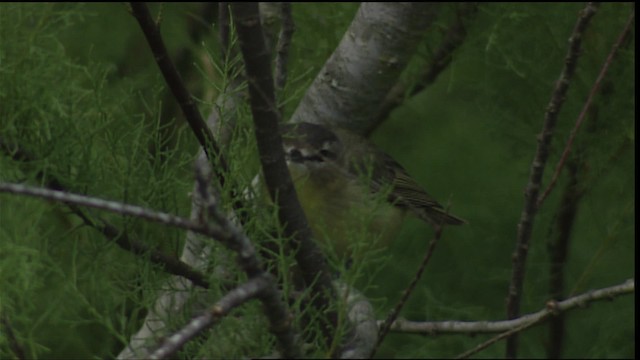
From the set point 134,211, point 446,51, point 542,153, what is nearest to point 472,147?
point 446,51

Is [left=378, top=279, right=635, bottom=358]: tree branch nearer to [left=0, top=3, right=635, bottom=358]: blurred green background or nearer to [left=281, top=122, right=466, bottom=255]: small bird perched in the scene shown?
[left=281, top=122, right=466, bottom=255]: small bird perched

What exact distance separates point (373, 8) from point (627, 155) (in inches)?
29.3

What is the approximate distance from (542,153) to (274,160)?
628mm

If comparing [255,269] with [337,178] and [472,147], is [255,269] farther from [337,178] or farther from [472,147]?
[472,147]

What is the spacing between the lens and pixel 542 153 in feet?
6.59

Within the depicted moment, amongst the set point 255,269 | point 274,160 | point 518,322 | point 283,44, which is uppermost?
point 283,44

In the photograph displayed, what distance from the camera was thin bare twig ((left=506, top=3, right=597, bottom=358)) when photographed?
1876mm

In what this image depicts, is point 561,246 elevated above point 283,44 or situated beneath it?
situated beneath

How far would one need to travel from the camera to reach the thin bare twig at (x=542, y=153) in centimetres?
188

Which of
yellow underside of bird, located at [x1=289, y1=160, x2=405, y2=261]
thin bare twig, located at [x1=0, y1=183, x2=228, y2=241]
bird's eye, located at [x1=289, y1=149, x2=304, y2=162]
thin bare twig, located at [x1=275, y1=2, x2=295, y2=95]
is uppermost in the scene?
thin bare twig, located at [x1=275, y1=2, x2=295, y2=95]

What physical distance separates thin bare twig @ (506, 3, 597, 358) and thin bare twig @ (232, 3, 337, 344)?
0.53 metres

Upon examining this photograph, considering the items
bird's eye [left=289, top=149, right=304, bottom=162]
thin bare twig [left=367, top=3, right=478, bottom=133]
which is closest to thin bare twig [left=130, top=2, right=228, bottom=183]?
bird's eye [left=289, top=149, right=304, bottom=162]

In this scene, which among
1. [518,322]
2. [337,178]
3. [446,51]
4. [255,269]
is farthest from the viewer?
[446,51]

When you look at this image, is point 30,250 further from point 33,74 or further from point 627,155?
point 627,155
